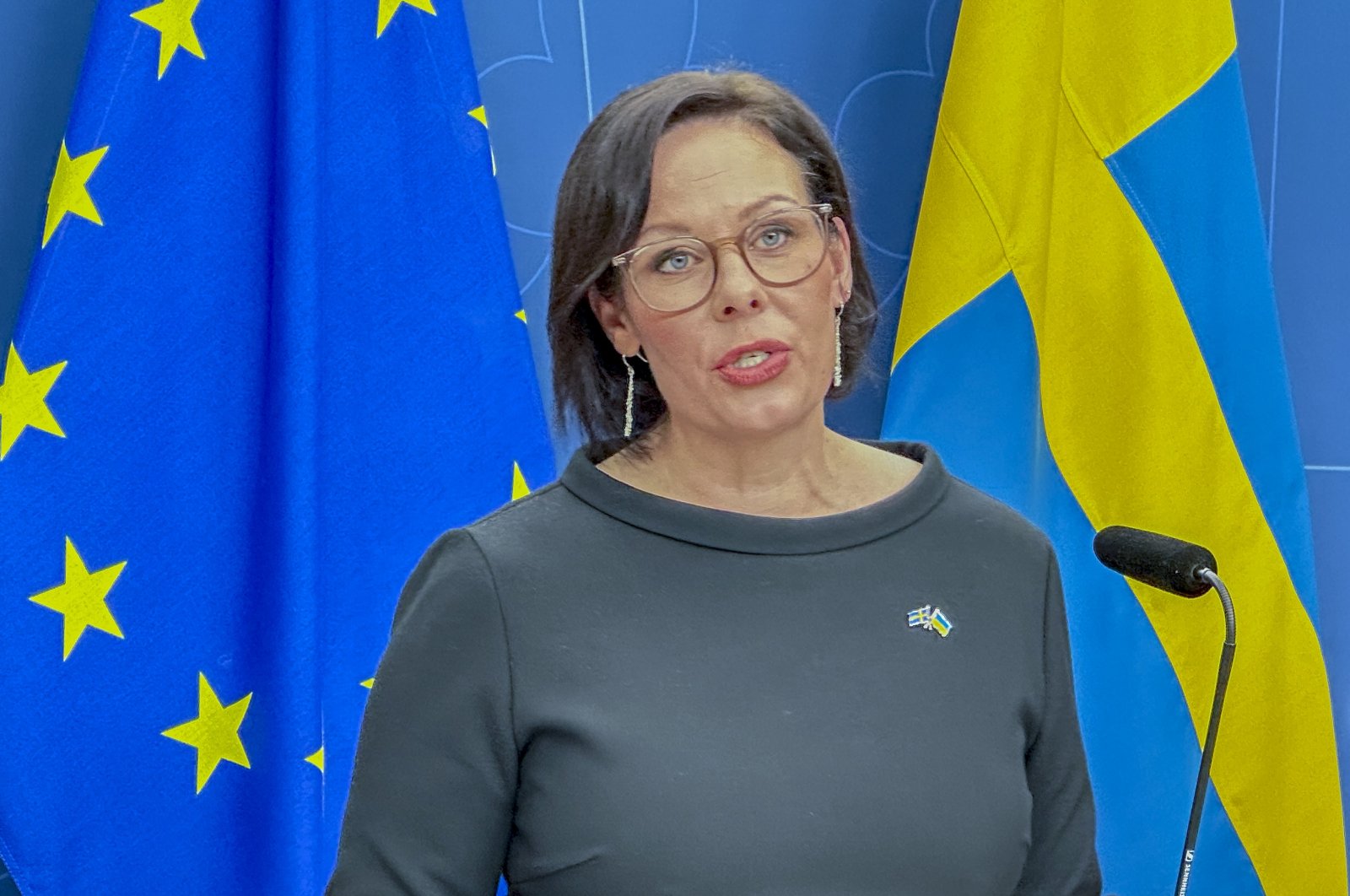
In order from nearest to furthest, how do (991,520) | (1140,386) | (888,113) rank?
(991,520), (1140,386), (888,113)

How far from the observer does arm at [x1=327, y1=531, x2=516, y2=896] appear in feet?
3.76

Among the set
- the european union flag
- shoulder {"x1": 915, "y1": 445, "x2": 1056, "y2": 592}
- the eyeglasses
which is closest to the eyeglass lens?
the eyeglasses

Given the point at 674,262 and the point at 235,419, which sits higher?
the point at 674,262

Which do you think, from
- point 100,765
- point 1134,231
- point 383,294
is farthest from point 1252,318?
point 100,765

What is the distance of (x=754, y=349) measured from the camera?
122 cm

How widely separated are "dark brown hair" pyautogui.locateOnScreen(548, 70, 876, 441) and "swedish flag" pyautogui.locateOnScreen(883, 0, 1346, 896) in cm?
55

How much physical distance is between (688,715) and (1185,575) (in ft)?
1.36

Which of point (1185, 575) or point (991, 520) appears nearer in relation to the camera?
point (1185, 575)

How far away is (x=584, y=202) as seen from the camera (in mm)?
1249

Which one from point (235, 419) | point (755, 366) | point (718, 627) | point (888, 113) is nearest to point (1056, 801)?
point (718, 627)

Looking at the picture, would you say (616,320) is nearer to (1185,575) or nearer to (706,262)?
(706,262)

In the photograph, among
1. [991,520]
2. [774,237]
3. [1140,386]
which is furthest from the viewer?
[1140,386]

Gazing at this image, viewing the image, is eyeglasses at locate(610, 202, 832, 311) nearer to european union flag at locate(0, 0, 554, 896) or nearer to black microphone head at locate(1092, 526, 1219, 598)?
black microphone head at locate(1092, 526, 1219, 598)

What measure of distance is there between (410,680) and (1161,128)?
3.94 feet
